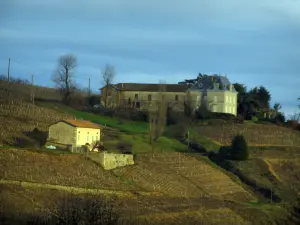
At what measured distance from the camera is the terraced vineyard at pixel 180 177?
2163 inches

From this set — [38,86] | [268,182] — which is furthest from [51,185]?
[38,86]

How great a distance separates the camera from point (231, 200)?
58.2m

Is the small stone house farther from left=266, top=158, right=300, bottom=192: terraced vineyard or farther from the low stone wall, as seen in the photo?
left=266, top=158, right=300, bottom=192: terraced vineyard

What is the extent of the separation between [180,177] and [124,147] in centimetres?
657

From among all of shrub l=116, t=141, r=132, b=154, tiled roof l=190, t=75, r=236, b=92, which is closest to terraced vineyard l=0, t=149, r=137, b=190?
shrub l=116, t=141, r=132, b=154

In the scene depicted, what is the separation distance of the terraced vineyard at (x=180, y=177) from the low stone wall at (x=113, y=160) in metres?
0.64

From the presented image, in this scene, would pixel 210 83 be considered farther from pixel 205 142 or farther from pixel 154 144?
pixel 154 144

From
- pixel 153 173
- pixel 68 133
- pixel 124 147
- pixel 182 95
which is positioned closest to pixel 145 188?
pixel 153 173

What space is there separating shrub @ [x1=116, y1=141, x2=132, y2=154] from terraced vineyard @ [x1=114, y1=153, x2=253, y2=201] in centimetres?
161

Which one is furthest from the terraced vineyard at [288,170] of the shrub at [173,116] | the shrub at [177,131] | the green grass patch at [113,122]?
the green grass patch at [113,122]

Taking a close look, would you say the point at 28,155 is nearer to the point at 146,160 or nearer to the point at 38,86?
the point at 146,160

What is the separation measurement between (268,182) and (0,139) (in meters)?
26.0

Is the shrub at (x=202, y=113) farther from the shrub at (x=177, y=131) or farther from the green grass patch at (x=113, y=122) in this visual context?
the shrub at (x=177, y=131)

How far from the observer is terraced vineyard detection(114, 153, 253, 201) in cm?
5494
